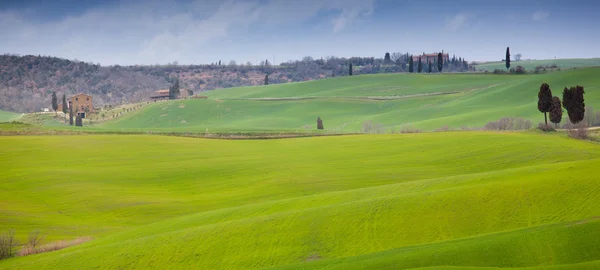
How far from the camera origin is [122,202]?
41062 millimetres

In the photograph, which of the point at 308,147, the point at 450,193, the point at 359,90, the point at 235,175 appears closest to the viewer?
the point at 450,193

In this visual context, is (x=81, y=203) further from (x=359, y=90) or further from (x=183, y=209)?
(x=359, y=90)

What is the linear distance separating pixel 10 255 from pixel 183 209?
35.2ft

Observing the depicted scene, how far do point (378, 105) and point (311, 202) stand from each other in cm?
9530

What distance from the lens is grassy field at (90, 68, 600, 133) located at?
96.7m

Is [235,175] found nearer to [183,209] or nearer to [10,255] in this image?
[183,209]

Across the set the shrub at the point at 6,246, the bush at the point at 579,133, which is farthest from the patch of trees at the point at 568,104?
the shrub at the point at 6,246

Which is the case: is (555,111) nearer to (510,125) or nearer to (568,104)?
(568,104)

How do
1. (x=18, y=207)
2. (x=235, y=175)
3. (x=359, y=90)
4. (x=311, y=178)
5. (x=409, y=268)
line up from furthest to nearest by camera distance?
(x=359, y=90) → (x=235, y=175) → (x=311, y=178) → (x=18, y=207) → (x=409, y=268)

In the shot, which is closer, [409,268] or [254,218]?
[409,268]

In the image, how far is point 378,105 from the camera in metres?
129

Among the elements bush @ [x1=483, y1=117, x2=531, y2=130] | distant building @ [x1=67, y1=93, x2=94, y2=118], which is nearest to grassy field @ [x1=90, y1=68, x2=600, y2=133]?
bush @ [x1=483, y1=117, x2=531, y2=130]

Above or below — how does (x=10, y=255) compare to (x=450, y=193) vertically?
below

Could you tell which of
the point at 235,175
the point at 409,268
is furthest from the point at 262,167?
the point at 409,268
